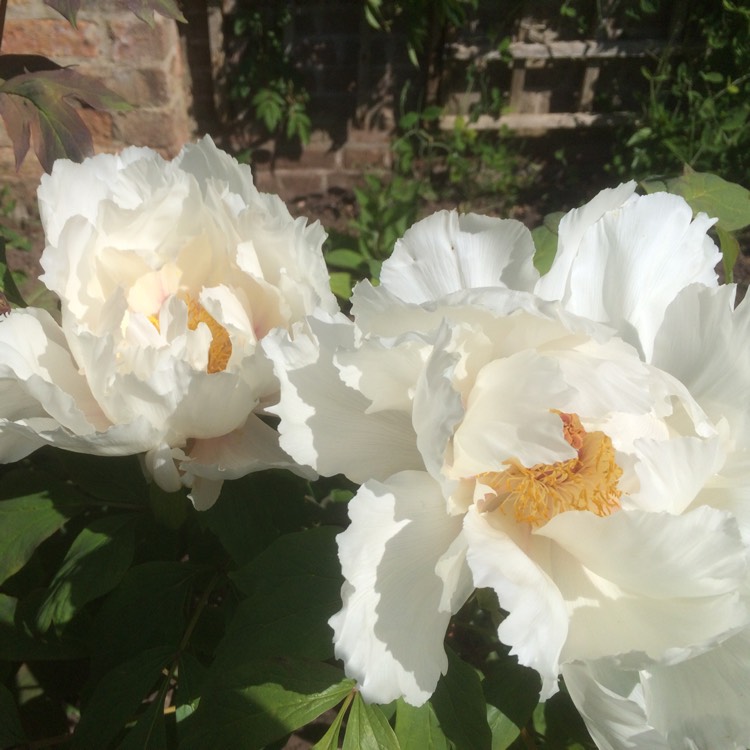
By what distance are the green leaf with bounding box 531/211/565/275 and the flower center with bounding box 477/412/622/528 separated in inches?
10.9

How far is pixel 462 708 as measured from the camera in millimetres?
740

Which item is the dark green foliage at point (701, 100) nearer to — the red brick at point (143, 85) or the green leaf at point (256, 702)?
the red brick at point (143, 85)

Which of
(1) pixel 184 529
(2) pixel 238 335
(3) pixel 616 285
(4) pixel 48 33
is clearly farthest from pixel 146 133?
(3) pixel 616 285

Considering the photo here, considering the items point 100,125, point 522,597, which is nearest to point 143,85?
point 100,125

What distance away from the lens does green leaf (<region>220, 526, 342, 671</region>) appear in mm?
741

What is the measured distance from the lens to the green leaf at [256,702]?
727 millimetres

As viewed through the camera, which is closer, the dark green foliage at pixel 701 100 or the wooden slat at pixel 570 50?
the dark green foliage at pixel 701 100

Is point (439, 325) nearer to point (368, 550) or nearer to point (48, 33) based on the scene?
point (368, 550)

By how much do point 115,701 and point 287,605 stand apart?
0.93ft

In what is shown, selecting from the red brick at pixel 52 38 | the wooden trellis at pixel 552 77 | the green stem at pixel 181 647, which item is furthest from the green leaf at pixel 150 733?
the wooden trellis at pixel 552 77

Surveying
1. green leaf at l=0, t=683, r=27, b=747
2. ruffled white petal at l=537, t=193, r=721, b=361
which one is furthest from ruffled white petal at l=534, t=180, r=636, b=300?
green leaf at l=0, t=683, r=27, b=747

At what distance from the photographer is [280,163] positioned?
3529 millimetres

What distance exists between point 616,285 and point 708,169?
298cm

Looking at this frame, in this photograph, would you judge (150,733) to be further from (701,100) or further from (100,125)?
(701,100)
